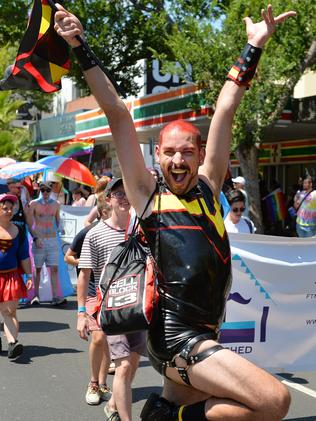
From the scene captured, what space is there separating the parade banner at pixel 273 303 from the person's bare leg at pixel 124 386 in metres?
0.96

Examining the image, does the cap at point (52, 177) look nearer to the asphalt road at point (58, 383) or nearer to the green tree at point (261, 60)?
the green tree at point (261, 60)

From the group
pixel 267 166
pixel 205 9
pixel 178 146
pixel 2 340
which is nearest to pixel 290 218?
pixel 205 9

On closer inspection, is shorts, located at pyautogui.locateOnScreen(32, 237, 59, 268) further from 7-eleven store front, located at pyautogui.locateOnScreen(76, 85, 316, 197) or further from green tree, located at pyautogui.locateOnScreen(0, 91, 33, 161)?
green tree, located at pyautogui.locateOnScreen(0, 91, 33, 161)

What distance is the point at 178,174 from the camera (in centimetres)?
358

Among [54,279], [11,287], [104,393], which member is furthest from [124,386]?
[54,279]

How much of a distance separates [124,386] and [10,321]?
10.3 feet

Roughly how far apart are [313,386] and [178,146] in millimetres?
4041

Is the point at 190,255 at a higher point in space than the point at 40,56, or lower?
lower

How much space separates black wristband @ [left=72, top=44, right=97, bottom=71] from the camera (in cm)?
349

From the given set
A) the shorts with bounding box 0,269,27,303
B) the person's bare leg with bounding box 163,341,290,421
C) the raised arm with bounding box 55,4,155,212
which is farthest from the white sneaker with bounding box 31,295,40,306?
the person's bare leg with bounding box 163,341,290,421

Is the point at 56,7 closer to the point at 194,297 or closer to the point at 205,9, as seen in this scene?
the point at 194,297

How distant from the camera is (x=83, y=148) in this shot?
21.7m

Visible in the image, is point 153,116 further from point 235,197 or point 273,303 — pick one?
point 273,303

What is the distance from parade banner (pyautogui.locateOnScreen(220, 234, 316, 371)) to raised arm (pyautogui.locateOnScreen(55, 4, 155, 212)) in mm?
2621
